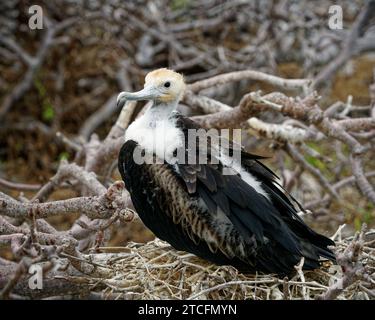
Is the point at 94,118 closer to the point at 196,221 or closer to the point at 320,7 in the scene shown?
the point at 320,7

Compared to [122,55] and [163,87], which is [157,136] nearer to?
[163,87]

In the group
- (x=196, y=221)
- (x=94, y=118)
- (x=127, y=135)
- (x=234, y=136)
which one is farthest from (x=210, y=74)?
(x=196, y=221)

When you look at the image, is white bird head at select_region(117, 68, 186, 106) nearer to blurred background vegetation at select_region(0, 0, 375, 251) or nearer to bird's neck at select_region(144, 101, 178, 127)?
bird's neck at select_region(144, 101, 178, 127)

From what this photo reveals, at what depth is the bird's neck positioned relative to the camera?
2688 millimetres

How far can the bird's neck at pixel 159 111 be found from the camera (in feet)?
8.82

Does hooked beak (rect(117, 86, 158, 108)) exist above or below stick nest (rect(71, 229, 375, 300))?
above

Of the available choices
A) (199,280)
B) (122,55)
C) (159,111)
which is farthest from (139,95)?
(122,55)

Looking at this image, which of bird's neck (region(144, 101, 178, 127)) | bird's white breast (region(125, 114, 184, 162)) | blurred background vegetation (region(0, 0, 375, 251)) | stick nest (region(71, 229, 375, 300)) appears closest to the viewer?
stick nest (region(71, 229, 375, 300))

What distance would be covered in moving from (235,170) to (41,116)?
3441mm

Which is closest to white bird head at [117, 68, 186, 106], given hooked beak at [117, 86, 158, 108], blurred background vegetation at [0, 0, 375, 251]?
hooked beak at [117, 86, 158, 108]

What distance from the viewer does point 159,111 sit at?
2.73 metres

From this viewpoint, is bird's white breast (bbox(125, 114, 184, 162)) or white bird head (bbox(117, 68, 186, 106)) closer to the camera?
bird's white breast (bbox(125, 114, 184, 162))

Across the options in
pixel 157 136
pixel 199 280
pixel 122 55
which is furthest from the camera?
pixel 122 55

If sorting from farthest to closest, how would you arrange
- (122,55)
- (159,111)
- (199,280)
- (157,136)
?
(122,55)
(159,111)
(157,136)
(199,280)
